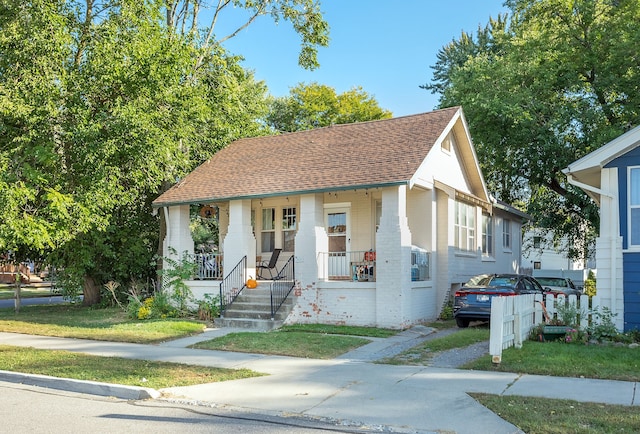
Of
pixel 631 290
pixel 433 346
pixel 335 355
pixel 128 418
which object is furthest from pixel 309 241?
pixel 128 418

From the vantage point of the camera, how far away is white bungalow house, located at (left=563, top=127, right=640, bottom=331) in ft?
42.3

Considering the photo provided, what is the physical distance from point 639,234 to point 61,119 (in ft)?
53.0

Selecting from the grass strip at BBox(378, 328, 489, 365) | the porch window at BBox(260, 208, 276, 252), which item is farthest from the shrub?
the porch window at BBox(260, 208, 276, 252)

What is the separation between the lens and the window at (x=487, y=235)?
22.6 metres

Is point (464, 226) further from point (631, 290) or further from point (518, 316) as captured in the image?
point (518, 316)

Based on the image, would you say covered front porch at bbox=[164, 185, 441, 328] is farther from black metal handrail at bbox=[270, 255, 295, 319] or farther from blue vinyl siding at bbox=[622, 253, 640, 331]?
blue vinyl siding at bbox=[622, 253, 640, 331]

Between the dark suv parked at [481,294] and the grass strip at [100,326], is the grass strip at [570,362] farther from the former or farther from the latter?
the grass strip at [100,326]

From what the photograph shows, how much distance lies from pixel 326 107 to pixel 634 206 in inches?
1216

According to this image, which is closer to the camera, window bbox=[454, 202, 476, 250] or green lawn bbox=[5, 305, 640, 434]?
green lawn bbox=[5, 305, 640, 434]

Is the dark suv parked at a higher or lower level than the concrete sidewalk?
higher

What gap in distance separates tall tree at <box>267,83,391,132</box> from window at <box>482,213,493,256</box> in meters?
19.6

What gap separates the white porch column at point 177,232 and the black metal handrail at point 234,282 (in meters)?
2.35

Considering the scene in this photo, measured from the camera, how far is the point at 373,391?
8.49m

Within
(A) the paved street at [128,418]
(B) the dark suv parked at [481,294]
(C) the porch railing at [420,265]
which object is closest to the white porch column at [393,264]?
(C) the porch railing at [420,265]
